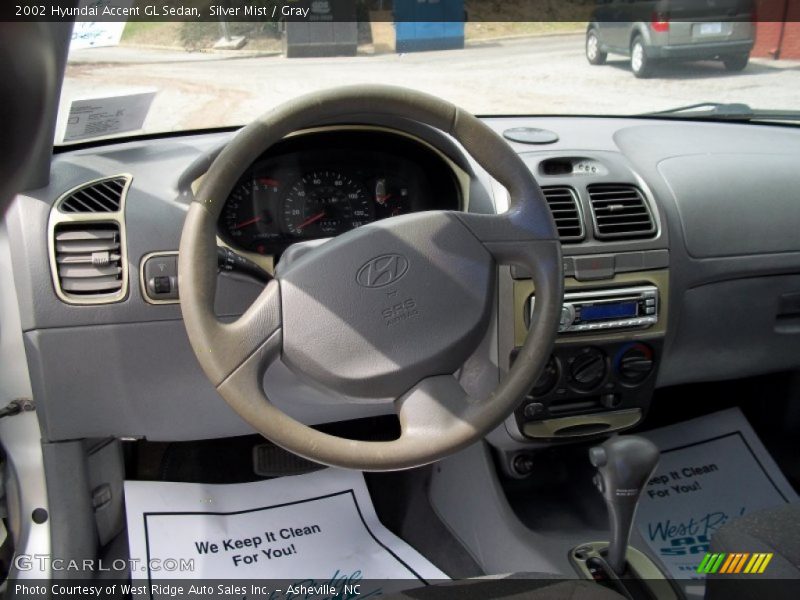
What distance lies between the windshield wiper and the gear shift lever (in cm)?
106

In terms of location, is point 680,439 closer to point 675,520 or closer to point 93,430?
point 675,520

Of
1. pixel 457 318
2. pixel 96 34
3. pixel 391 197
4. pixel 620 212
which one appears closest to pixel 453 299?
pixel 457 318

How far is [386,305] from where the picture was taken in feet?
4.24

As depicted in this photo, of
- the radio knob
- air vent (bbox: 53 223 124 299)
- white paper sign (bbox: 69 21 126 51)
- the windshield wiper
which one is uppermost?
white paper sign (bbox: 69 21 126 51)

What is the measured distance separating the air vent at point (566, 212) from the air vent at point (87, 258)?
37.2 inches

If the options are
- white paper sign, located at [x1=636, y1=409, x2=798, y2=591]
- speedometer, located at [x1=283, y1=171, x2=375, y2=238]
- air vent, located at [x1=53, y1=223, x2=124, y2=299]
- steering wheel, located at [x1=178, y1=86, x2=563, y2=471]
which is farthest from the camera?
white paper sign, located at [x1=636, y1=409, x2=798, y2=591]

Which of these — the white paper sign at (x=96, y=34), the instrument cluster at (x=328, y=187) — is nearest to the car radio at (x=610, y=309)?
the instrument cluster at (x=328, y=187)

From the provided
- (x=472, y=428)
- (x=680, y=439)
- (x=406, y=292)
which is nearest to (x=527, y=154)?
(x=406, y=292)

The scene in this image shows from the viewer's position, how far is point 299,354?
125 cm

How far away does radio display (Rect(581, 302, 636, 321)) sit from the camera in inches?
72.1

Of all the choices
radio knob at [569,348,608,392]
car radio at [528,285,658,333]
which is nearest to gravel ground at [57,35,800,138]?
car radio at [528,285,658,333]

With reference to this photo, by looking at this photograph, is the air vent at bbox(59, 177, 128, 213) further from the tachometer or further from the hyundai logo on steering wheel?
the hyundai logo on steering wheel

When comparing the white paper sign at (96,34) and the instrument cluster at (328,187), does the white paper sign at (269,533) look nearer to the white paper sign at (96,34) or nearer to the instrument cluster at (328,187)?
the instrument cluster at (328,187)

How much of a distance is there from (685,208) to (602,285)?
1.08 feet
